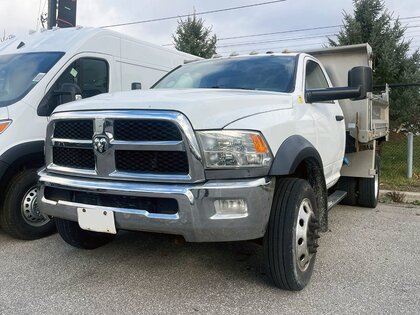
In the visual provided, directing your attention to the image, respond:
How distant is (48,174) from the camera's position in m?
3.48

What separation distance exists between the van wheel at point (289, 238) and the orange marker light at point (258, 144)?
1.33 feet

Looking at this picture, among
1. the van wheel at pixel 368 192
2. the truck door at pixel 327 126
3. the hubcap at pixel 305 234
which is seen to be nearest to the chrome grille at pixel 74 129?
the hubcap at pixel 305 234

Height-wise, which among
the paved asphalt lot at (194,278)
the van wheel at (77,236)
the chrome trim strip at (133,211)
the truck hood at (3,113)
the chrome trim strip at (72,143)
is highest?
the truck hood at (3,113)

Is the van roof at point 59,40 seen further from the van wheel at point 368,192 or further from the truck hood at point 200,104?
the van wheel at point 368,192

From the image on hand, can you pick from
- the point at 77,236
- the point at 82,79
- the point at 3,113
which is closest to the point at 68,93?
the point at 3,113

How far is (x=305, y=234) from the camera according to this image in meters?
3.30

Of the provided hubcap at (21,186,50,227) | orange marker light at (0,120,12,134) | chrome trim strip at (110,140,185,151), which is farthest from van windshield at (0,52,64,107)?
chrome trim strip at (110,140,185,151)

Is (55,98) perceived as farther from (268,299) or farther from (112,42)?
(268,299)

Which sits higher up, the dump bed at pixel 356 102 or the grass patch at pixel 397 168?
the dump bed at pixel 356 102

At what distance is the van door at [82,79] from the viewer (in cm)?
480

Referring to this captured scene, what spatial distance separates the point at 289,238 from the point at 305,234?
14.0 inches

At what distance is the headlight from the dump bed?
304 centimetres

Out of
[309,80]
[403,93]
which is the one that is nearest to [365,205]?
[309,80]

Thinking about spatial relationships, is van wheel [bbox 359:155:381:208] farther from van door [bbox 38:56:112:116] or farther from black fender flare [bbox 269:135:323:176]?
van door [bbox 38:56:112:116]
